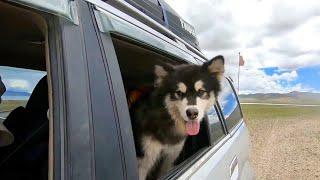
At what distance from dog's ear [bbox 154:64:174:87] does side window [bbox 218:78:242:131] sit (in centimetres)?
89

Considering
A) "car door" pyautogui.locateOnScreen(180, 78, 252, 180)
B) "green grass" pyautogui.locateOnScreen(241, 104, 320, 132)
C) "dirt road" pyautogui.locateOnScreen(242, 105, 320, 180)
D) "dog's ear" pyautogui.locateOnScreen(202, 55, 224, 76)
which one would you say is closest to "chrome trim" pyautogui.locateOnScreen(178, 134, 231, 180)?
"car door" pyautogui.locateOnScreen(180, 78, 252, 180)

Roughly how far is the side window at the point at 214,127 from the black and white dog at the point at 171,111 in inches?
4.0

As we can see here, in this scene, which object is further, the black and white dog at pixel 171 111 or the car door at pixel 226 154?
the black and white dog at pixel 171 111

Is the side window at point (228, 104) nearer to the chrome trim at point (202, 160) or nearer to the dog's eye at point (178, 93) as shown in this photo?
the chrome trim at point (202, 160)

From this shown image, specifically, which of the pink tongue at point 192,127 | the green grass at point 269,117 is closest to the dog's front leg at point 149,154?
the pink tongue at point 192,127

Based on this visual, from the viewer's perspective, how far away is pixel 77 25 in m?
1.77

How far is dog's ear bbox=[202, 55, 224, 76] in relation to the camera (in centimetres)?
419

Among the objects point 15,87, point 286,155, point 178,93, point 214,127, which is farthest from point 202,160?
point 286,155

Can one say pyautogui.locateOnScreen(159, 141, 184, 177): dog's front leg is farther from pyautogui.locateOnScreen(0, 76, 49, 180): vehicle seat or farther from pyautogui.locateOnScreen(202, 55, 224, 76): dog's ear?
pyautogui.locateOnScreen(0, 76, 49, 180): vehicle seat

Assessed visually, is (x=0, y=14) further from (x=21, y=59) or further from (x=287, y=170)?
→ (x=287, y=170)

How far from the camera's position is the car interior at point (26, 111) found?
2.04m

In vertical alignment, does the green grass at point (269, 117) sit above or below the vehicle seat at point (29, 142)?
below

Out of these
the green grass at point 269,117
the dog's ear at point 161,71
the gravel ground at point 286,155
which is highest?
the dog's ear at point 161,71

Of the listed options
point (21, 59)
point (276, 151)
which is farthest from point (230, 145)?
point (276, 151)
